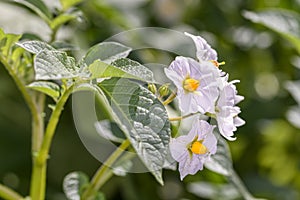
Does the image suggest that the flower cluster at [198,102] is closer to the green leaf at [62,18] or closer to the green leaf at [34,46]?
the green leaf at [34,46]

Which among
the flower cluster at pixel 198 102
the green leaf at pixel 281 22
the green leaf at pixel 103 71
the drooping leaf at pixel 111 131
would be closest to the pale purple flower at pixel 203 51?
the flower cluster at pixel 198 102

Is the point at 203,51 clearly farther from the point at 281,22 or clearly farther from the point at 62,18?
the point at 281,22

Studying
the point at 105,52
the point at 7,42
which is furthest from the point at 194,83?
the point at 7,42

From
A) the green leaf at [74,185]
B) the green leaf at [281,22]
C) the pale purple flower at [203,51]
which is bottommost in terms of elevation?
the green leaf at [74,185]

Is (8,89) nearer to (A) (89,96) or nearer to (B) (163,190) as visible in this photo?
(A) (89,96)

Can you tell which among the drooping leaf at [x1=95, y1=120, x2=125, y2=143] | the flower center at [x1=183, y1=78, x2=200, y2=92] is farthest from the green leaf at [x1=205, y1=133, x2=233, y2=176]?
the flower center at [x1=183, y1=78, x2=200, y2=92]

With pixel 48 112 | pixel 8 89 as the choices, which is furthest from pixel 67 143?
pixel 8 89

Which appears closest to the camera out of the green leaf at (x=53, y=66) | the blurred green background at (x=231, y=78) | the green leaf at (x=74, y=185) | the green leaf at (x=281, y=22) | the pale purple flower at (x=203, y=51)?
the green leaf at (x=53, y=66)

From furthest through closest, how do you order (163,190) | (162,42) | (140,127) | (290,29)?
(162,42), (163,190), (290,29), (140,127)
